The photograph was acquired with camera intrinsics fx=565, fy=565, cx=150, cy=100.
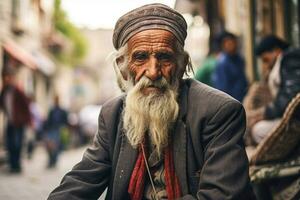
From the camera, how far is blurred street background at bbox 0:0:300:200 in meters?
8.50

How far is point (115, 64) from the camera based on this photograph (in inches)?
112

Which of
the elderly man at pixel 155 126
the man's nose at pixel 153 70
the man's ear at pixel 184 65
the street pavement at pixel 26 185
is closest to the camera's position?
the elderly man at pixel 155 126

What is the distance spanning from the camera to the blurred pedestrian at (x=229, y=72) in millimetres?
6691

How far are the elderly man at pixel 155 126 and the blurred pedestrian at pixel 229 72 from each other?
399 cm

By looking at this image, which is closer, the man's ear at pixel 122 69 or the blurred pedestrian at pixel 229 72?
the man's ear at pixel 122 69

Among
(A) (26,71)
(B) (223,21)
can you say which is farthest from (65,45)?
(B) (223,21)

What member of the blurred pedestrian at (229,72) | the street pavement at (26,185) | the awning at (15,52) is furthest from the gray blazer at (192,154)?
the awning at (15,52)

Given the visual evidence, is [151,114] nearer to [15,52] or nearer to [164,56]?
[164,56]

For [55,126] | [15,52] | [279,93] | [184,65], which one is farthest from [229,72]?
[15,52]

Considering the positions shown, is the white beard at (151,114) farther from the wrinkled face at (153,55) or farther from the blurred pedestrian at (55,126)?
the blurred pedestrian at (55,126)

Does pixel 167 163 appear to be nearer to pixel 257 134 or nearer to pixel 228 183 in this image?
pixel 228 183

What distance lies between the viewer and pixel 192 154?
2.51m

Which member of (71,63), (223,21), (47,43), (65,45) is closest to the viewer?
(223,21)

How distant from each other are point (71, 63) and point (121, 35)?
33.7m
